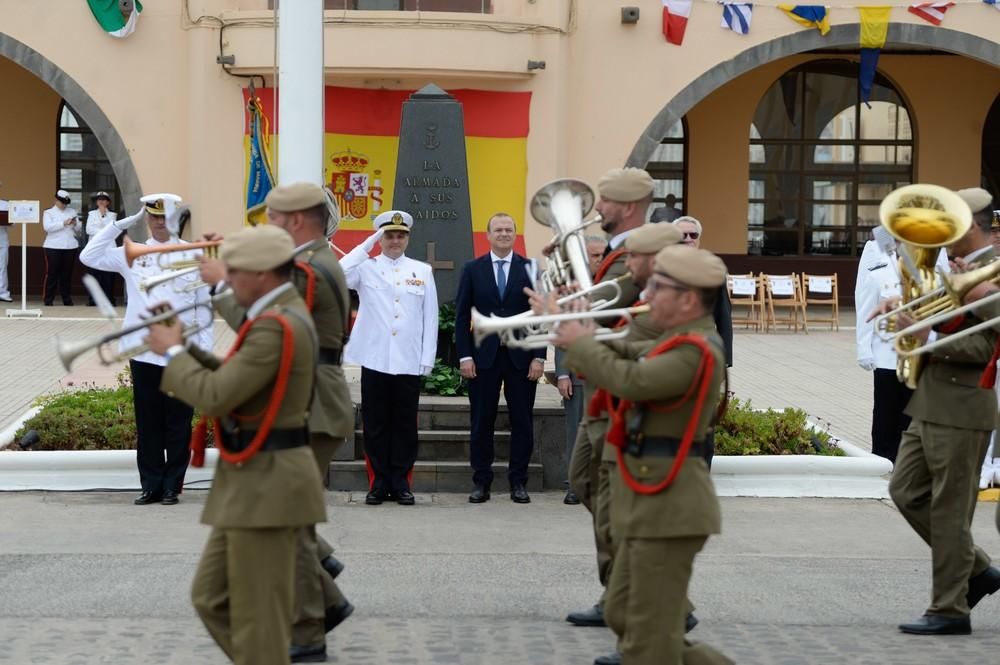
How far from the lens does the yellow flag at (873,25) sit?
840 inches

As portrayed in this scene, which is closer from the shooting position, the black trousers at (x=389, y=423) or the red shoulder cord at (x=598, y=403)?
the red shoulder cord at (x=598, y=403)

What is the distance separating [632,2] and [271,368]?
16835 mm

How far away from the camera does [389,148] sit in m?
21.0

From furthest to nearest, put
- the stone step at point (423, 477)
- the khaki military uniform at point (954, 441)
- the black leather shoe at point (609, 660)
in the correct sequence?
the stone step at point (423, 477)
the khaki military uniform at point (954, 441)
the black leather shoe at point (609, 660)

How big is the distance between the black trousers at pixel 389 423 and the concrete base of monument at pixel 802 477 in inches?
82.4

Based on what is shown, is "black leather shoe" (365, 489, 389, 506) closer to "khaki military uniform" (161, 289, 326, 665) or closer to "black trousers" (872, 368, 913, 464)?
"black trousers" (872, 368, 913, 464)

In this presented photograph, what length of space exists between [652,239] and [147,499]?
4.70m

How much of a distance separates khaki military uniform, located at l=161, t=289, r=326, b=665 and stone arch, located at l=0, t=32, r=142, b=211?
16241 millimetres

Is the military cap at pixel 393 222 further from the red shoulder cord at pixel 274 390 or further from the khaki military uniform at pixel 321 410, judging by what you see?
the red shoulder cord at pixel 274 390

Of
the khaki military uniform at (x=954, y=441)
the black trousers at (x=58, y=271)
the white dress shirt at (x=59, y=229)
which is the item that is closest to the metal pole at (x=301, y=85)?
the khaki military uniform at (x=954, y=441)

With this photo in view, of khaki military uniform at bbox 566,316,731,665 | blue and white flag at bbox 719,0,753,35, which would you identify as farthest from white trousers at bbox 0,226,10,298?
khaki military uniform at bbox 566,316,731,665

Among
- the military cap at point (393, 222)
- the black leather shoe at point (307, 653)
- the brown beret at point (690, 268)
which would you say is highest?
the military cap at point (393, 222)

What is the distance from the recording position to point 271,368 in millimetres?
5199

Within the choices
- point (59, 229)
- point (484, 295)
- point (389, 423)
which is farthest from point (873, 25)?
point (389, 423)
